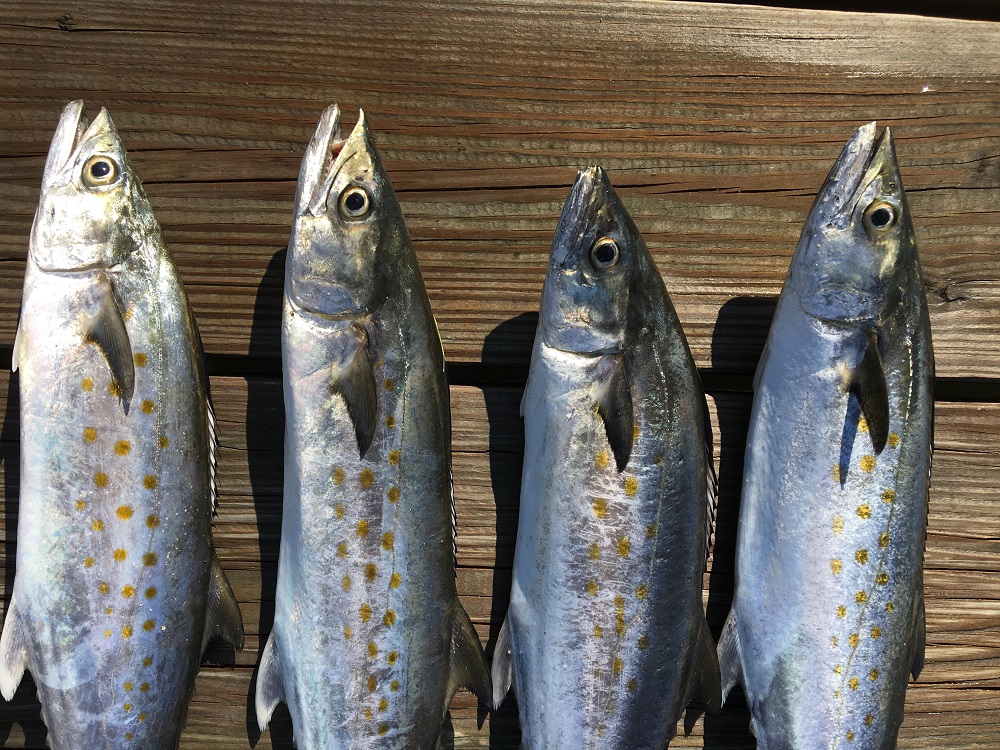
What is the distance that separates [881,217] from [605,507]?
4.19ft

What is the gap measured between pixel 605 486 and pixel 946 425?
55.9 inches

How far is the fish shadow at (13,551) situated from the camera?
92.9 inches

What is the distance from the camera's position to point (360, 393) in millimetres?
2023

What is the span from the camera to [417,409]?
209cm

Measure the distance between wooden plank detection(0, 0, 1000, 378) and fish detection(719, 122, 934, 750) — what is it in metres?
0.37

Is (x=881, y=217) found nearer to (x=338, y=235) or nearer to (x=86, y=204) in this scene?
(x=338, y=235)

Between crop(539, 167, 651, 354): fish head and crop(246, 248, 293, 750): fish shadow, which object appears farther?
crop(246, 248, 293, 750): fish shadow

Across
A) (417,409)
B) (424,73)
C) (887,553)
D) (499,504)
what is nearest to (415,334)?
(417,409)

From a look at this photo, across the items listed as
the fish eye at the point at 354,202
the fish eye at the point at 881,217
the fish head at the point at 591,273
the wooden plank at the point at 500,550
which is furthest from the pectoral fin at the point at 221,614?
the fish eye at the point at 881,217

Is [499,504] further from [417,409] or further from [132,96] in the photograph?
[132,96]

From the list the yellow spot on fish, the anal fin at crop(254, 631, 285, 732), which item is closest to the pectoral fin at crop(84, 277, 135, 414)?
the yellow spot on fish

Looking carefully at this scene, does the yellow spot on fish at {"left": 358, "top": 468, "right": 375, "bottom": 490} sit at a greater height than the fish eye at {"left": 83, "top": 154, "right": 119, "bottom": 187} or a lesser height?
lesser

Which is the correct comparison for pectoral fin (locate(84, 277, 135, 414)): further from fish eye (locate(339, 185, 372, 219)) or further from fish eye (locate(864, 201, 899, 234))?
fish eye (locate(864, 201, 899, 234))

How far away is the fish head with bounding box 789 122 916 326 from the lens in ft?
7.19
